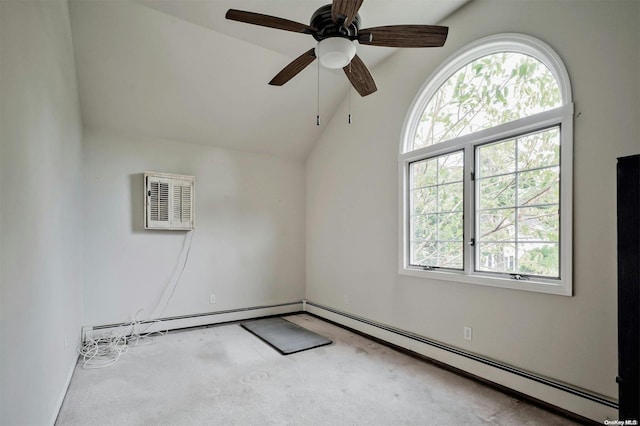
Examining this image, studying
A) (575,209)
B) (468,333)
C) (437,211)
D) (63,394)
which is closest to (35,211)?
(63,394)

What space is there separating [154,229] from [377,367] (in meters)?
3.01

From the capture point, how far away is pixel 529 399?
7.88 ft

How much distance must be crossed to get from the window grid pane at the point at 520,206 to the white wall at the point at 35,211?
3.08 meters

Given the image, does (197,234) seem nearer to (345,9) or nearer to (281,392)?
(281,392)

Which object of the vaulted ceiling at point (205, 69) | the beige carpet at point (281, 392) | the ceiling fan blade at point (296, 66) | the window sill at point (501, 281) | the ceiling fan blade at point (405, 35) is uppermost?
the vaulted ceiling at point (205, 69)

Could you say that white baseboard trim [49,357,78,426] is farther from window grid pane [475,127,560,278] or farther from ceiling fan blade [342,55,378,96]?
window grid pane [475,127,560,278]

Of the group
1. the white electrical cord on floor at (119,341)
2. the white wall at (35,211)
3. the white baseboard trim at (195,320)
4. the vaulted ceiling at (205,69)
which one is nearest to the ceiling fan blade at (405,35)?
the vaulted ceiling at (205,69)

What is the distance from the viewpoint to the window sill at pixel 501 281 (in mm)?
2289

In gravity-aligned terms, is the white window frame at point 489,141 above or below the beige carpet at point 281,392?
above

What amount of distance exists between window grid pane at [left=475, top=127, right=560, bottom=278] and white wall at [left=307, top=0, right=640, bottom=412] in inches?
7.7

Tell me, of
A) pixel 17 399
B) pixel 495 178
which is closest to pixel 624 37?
pixel 495 178

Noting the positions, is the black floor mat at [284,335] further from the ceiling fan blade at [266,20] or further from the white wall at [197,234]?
the ceiling fan blade at [266,20]

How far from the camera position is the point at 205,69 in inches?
139

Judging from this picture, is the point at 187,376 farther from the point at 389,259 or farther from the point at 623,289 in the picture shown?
the point at 623,289
